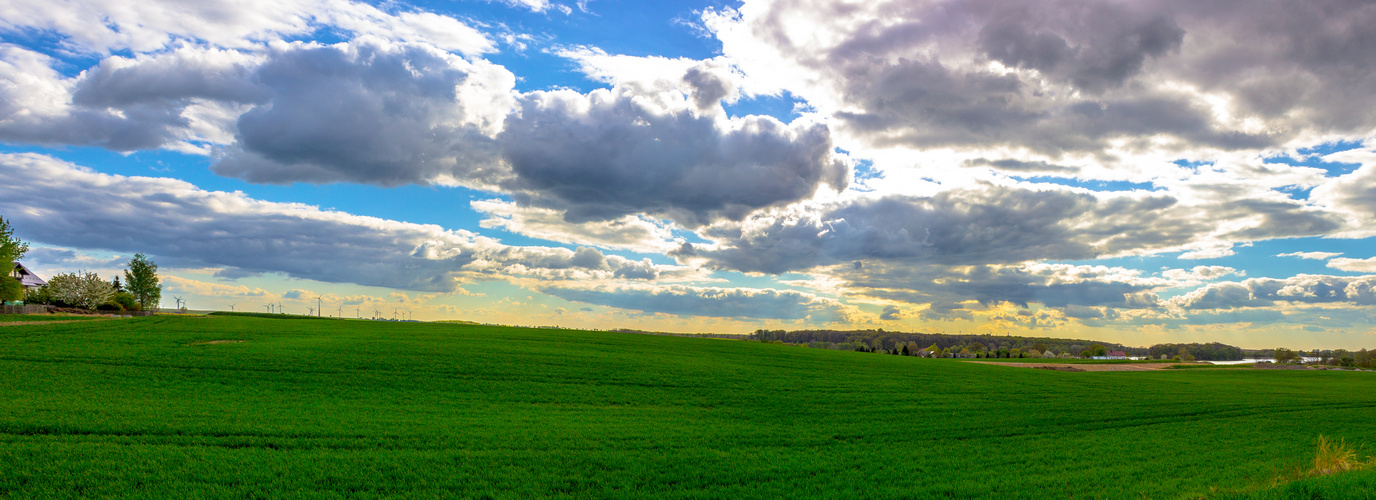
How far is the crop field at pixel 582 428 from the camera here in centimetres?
1599

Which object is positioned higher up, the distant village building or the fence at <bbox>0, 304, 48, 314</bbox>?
the distant village building

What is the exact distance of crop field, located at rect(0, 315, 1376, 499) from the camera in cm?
1599

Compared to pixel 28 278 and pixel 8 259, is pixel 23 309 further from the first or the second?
pixel 28 278

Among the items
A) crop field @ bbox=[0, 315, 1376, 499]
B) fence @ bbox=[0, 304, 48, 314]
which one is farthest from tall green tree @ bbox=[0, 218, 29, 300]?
crop field @ bbox=[0, 315, 1376, 499]

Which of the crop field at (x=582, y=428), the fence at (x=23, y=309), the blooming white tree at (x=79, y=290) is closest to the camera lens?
the crop field at (x=582, y=428)

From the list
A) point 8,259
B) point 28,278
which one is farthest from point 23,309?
point 28,278

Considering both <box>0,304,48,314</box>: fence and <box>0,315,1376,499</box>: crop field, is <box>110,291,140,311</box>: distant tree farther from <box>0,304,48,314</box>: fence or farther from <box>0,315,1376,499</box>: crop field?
<box>0,315,1376,499</box>: crop field

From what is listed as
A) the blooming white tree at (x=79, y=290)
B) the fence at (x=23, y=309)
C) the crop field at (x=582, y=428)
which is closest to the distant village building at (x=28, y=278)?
the blooming white tree at (x=79, y=290)

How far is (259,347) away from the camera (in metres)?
41.1

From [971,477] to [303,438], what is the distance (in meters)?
21.6

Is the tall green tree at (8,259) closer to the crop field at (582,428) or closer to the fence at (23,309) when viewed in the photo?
the fence at (23,309)

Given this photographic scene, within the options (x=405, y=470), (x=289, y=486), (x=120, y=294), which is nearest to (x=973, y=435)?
Result: (x=405, y=470)

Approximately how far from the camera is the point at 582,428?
A: 75.8ft

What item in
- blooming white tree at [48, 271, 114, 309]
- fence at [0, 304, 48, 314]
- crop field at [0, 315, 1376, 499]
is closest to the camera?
crop field at [0, 315, 1376, 499]
